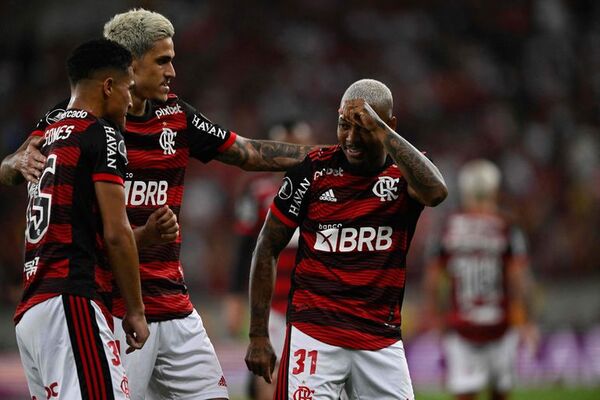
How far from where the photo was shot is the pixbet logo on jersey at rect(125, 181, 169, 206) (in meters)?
6.00

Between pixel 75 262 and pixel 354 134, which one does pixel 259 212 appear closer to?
pixel 354 134

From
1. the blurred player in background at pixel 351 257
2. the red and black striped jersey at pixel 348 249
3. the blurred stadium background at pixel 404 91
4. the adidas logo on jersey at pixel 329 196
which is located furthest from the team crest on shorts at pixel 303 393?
the blurred stadium background at pixel 404 91

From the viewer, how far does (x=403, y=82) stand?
66.1 ft

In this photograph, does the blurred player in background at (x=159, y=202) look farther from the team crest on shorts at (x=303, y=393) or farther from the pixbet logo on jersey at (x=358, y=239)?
the pixbet logo on jersey at (x=358, y=239)

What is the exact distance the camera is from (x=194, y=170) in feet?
57.9

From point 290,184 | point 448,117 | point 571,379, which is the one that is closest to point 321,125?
point 448,117

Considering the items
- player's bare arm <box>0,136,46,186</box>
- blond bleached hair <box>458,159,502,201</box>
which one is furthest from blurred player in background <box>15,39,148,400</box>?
blond bleached hair <box>458,159,502,201</box>

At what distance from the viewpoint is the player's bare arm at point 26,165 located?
210 inches

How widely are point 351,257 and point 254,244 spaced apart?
4400 mm

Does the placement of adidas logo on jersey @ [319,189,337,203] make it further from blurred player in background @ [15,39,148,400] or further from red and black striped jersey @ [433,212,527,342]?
red and black striped jersey @ [433,212,527,342]

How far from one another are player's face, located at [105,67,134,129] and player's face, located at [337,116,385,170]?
3.81 ft

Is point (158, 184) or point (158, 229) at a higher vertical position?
point (158, 184)

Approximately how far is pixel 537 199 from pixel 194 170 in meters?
5.35

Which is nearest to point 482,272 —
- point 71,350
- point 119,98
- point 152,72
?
point 152,72
